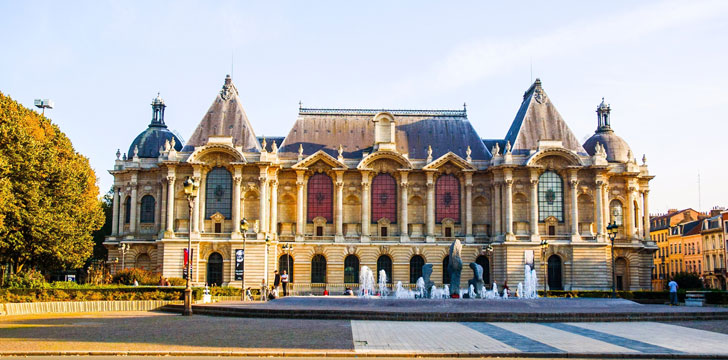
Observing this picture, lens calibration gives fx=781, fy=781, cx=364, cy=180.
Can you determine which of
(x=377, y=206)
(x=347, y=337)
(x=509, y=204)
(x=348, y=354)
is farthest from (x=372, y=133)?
(x=348, y=354)

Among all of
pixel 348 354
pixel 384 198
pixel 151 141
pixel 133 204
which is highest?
pixel 151 141

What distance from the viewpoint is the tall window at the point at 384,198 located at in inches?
2670

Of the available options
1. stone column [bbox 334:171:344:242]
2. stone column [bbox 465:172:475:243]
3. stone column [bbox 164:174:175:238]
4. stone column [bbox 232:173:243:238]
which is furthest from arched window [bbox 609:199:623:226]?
stone column [bbox 164:174:175:238]

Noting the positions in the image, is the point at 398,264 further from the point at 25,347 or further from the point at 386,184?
the point at 25,347

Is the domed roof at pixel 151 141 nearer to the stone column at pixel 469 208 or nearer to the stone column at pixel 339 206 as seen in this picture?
the stone column at pixel 339 206

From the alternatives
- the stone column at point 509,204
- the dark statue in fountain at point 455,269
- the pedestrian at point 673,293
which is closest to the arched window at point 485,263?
the stone column at point 509,204

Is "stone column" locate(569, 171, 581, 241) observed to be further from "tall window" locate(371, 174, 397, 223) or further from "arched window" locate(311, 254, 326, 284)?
"arched window" locate(311, 254, 326, 284)

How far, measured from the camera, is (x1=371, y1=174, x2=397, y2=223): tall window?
6781 centimetres

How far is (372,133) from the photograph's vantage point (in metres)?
71.0

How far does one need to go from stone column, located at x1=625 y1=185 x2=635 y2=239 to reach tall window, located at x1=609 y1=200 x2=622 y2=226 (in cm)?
68

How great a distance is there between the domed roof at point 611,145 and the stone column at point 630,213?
3088 millimetres

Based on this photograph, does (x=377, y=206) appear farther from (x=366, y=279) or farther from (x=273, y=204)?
(x=273, y=204)

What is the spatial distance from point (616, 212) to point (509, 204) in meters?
10.5

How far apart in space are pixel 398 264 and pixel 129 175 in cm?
2493
